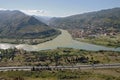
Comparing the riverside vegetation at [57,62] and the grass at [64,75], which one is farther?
the riverside vegetation at [57,62]

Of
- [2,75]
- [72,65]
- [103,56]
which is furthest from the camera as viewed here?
[103,56]

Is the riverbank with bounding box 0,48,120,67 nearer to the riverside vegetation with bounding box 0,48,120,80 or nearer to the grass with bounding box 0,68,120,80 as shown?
the riverside vegetation with bounding box 0,48,120,80

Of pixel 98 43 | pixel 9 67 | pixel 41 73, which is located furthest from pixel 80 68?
pixel 98 43

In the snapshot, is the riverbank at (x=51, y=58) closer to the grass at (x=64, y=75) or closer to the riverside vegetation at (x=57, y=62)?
the riverside vegetation at (x=57, y=62)

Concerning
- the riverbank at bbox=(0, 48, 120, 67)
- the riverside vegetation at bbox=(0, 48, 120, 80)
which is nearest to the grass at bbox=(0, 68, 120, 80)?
the riverside vegetation at bbox=(0, 48, 120, 80)

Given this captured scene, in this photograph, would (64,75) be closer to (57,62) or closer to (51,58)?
(57,62)

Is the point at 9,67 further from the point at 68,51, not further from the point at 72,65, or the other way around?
the point at 68,51

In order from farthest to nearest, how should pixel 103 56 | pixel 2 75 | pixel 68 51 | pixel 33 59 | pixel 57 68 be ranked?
pixel 68 51
pixel 103 56
pixel 33 59
pixel 57 68
pixel 2 75

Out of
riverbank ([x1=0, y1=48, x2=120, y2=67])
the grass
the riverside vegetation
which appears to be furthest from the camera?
riverbank ([x1=0, y1=48, x2=120, y2=67])

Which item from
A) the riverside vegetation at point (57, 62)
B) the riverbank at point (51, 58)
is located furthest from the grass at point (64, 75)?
the riverbank at point (51, 58)

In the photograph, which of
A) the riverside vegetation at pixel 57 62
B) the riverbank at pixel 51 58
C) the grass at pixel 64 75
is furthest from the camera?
the riverbank at pixel 51 58

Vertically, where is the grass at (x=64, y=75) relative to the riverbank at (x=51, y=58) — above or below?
below
